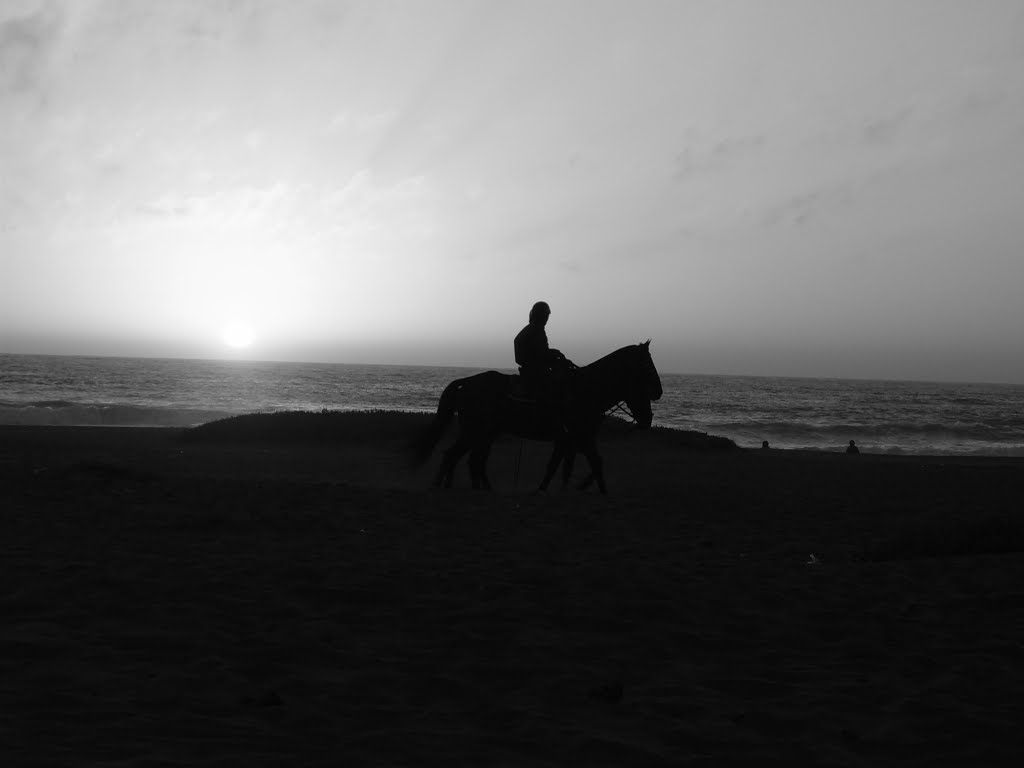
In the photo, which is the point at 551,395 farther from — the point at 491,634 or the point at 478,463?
the point at 491,634

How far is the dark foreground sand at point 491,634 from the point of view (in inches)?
143

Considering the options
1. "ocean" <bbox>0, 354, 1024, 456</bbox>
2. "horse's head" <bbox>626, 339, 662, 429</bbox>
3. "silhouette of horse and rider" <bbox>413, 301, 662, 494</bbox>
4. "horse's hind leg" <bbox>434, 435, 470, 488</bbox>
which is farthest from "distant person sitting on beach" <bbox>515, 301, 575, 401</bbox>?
"ocean" <bbox>0, 354, 1024, 456</bbox>

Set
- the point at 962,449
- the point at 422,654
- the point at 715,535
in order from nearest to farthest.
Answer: the point at 422,654, the point at 715,535, the point at 962,449

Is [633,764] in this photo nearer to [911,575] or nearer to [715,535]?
[911,575]

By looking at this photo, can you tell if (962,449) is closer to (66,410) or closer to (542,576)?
(542,576)

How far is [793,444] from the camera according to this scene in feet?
134

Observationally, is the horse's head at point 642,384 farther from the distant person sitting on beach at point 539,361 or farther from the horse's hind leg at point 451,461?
the horse's hind leg at point 451,461

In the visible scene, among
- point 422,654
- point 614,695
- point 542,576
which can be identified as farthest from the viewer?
point 542,576

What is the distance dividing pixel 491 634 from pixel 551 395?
7693 millimetres

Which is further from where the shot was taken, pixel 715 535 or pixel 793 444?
pixel 793 444

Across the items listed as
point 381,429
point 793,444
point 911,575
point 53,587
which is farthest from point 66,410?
point 911,575

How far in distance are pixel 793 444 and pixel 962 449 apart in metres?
8.29

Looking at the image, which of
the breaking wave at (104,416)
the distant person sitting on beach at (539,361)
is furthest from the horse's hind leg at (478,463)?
the breaking wave at (104,416)

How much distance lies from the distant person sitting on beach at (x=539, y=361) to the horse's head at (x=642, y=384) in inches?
44.9
